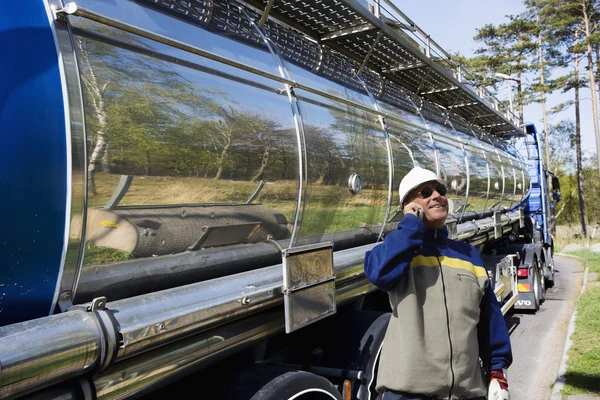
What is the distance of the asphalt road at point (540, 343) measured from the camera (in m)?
5.86

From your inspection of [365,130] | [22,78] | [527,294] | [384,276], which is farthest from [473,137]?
[22,78]

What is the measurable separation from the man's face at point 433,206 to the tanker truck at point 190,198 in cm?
54

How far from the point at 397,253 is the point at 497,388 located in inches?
31.7

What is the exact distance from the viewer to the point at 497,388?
2.46 m

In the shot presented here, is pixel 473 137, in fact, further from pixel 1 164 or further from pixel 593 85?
pixel 593 85

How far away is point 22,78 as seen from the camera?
1.49 metres

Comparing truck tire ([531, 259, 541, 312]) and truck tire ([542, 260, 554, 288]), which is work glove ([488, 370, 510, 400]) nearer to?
truck tire ([531, 259, 541, 312])

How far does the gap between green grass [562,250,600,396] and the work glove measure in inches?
132

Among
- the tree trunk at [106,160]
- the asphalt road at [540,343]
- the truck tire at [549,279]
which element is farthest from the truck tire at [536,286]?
the tree trunk at [106,160]

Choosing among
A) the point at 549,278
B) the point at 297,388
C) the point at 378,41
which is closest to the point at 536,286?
the point at 549,278

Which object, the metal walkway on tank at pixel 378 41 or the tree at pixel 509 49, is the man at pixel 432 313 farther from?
the tree at pixel 509 49

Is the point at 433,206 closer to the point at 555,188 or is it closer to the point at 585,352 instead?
the point at 585,352

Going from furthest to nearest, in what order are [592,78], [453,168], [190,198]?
[592,78], [453,168], [190,198]

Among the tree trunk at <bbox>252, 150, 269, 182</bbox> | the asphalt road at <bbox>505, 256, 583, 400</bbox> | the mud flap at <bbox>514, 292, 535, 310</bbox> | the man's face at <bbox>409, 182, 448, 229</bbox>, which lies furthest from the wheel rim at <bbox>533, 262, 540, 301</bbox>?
the tree trunk at <bbox>252, 150, 269, 182</bbox>
